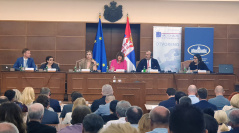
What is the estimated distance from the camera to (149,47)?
1280 centimetres

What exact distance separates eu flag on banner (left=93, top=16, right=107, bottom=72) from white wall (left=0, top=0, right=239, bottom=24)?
60 cm

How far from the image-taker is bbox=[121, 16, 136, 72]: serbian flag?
12359mm

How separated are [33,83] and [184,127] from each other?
910cm

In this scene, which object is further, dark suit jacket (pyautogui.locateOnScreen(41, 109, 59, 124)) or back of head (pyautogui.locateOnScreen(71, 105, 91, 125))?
dark suit jacket (pyautogui.locateOnScreen(41, 109, 59, 124))

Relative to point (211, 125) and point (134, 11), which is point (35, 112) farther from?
point (134, 11)

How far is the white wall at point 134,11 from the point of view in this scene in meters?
12.6

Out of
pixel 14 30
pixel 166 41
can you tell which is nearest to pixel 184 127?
pixel 166 41

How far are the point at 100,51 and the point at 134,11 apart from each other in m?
1.92

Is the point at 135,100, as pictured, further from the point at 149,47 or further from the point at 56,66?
the point at 149,47

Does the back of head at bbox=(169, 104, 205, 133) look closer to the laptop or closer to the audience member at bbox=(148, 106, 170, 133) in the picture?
the audience member at bbox=(148, 106, 170, 133)

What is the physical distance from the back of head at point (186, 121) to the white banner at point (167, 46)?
1088 cm

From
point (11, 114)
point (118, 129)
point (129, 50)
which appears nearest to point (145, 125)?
point (11, 114)

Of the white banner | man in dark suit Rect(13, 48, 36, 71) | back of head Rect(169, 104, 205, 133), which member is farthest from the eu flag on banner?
back of head Rect(169, 104, 205, 133)

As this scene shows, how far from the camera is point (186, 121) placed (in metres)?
1.56
